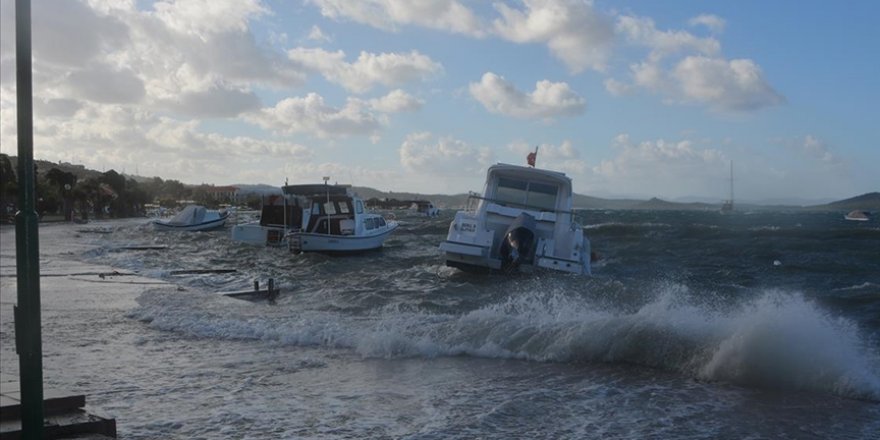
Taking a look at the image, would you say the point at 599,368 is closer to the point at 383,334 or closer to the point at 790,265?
the point at 383,334

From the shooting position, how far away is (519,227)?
2502 centimetres

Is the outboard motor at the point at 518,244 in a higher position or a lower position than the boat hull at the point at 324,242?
higher

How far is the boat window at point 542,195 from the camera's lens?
26750 millimetres

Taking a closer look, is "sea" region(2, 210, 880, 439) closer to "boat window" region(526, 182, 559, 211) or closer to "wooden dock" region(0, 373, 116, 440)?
"wooden dock" region(0, 373, 116, 440)

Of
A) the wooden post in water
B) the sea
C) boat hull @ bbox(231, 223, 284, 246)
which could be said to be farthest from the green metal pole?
boat hull @ bbox(231, 223, 284, 246)

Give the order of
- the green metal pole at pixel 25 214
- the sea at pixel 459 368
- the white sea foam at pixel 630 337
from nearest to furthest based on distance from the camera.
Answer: the green metal pole at pixel 25 214 < the sea at pixel 459 368 < the white sea foam at pixel 630 337

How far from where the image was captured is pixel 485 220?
26031 mm

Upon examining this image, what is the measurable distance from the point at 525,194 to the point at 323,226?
565 inches

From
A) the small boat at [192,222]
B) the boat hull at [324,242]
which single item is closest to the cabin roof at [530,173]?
the boat hull at [324,242]

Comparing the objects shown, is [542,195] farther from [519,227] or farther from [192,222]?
[192,222]

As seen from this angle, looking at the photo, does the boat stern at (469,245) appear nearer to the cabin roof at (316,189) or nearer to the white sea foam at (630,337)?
the white sea foam at (630,337)

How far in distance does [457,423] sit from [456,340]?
430 centimetres

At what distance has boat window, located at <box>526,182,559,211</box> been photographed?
26750 mm

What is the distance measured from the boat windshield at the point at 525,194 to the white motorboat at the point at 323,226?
1199 centimetres
